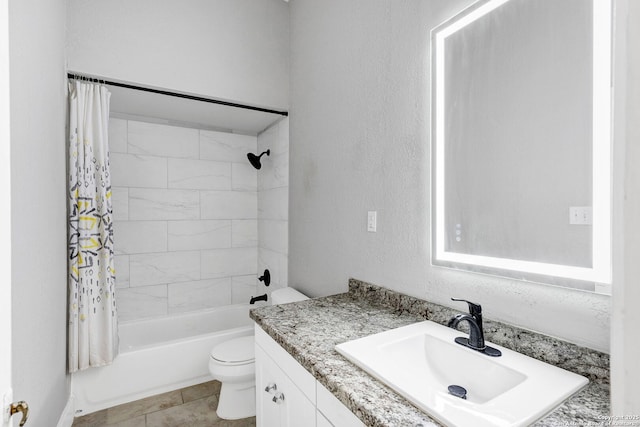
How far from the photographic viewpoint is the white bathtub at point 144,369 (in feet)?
6.22

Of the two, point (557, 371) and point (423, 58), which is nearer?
point (557, 371)

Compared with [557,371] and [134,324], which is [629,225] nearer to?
[557,371]

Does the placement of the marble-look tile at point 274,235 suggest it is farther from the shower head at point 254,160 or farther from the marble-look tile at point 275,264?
the shower head at point 254,160

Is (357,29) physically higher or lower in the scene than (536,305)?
higher

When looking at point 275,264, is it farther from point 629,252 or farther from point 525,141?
point 629,252

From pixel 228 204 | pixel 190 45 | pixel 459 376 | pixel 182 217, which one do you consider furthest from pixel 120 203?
pixel 459 376

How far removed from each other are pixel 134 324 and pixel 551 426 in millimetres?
2757

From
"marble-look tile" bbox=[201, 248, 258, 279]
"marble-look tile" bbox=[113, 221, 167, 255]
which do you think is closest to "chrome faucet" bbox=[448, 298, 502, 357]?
"marble-look tile" bbox=[201, 248, 258, 279]

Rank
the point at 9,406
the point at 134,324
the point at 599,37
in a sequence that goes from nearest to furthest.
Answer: the point at 9,406
the point at 599,37
the point at 134,324

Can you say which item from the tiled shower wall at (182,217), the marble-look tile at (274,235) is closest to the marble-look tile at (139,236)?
the tiled shower wall at (182,217)

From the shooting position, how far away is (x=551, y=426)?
632 mm

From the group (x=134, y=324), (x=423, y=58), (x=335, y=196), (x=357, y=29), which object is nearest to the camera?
(x=423, y=58)

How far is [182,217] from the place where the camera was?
275 centimetres

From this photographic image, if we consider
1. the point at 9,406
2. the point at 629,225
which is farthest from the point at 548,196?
the point at 9,406
